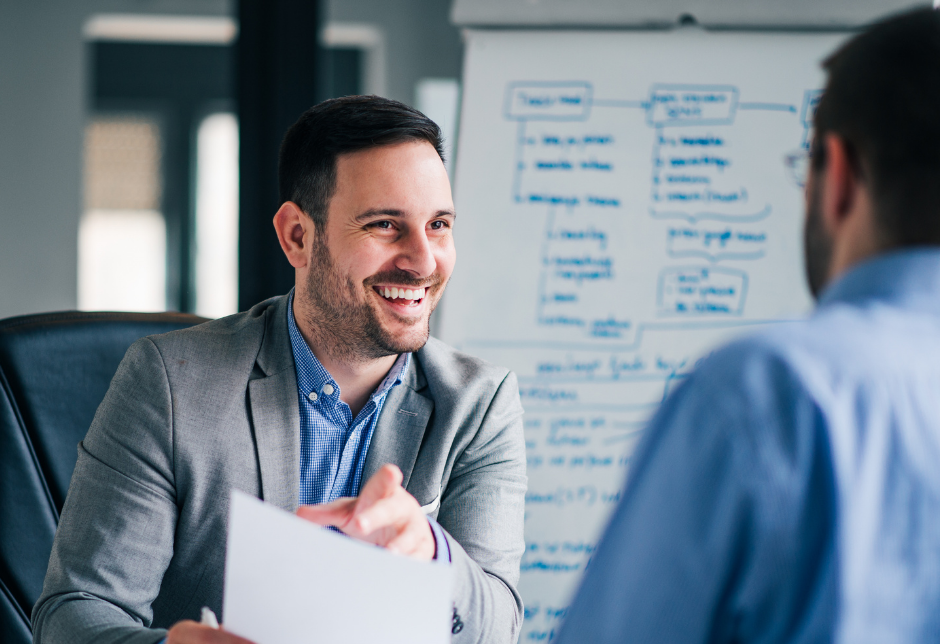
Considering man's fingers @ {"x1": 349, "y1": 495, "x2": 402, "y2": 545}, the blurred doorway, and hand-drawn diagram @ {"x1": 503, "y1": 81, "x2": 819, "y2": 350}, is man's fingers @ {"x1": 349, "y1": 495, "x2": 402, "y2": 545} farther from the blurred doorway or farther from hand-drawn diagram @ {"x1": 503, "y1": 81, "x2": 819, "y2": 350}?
the blurred doorway

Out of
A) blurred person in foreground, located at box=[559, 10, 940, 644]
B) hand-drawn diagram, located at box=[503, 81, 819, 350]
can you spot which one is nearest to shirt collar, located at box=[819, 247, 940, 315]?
blurred person in foreground, located at box=[559, 10, 940, 644]

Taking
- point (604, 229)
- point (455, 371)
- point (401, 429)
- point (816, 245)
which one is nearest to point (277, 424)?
point (401, 429)

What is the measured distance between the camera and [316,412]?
120 cm

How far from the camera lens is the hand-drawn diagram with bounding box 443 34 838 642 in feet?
6.17

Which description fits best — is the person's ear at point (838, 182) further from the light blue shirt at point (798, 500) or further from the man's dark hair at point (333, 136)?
the man's dark hair at point (333, 136)

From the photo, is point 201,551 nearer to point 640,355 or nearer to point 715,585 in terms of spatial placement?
point 715,585

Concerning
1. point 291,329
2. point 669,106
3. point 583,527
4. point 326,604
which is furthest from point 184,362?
point 669,106

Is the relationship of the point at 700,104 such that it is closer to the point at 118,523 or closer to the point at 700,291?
the point at 700,291

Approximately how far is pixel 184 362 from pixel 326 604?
56cm

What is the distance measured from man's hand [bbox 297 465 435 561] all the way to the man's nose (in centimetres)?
48

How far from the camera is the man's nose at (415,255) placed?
1211 mm

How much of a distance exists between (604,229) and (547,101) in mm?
328

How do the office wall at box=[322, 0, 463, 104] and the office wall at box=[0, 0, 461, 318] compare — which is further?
the office wall at box=[322, 0, 463, 104]

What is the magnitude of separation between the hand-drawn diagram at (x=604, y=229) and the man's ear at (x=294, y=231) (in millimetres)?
619
